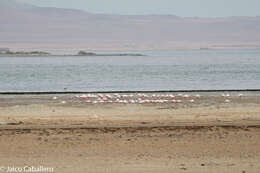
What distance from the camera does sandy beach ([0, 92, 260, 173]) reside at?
9.48 meters

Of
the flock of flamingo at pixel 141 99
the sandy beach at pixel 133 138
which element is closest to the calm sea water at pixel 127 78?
the flock of flamingo at pixel 141 99

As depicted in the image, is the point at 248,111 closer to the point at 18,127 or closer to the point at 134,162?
the point at 18,127

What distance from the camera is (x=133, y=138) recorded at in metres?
11.8

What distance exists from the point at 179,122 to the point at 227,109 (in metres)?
4.35

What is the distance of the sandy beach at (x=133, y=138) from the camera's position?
373 inches

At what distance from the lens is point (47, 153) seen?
33.9 feet

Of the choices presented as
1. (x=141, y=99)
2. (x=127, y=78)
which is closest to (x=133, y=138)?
(x=141, y=99)

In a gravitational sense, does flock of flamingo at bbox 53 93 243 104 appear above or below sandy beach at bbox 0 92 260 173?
above

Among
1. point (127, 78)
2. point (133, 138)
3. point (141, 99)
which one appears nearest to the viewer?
point (133, 138)

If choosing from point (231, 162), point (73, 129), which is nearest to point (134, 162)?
point (231, 162)

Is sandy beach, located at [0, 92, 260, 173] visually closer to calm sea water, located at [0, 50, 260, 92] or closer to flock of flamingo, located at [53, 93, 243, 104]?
flock of flamingo, located at [53, 93, 243, 104]

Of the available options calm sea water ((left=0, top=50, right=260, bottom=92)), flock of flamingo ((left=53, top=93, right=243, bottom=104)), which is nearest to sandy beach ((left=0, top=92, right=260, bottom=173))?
flock of flamingo ((left=53, top=93, right=243, bottom=104))

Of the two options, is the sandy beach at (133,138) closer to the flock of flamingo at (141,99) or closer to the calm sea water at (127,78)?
the flock of flamingo at (141,99)

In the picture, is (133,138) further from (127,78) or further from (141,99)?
(127,78)
